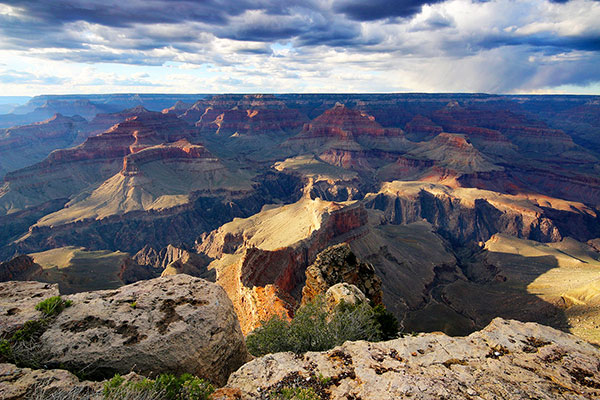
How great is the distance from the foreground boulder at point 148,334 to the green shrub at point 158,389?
0.87m

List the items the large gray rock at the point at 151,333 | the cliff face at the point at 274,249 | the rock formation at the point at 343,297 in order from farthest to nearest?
the cliff face at the point at 274,249 < the rock formation at the point at 343,297 < the large gray rock at the point at 151,333

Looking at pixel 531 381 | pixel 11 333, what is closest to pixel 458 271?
pixel 531 381

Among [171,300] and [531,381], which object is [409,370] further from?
[171,300]

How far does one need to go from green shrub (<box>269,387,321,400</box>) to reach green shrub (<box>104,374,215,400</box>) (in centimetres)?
248

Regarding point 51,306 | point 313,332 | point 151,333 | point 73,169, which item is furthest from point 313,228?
point 73,169

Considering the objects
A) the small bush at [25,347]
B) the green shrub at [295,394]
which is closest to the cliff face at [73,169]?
the small bush at [25,347]

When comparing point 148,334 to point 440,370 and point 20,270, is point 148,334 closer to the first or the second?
point 440,370

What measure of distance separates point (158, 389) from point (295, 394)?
4874 millimetres

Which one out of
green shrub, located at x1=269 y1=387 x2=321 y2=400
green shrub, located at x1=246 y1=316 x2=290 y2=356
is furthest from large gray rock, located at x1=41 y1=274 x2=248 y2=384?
green shrub, located at x1=246 y1=316 x2=290 y2=356

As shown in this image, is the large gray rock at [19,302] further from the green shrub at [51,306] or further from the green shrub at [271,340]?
the green shrub at [271,340]

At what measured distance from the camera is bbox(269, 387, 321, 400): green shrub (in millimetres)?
11164

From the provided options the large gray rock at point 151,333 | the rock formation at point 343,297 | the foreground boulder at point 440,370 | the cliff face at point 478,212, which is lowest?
the cliff face at point 478,212

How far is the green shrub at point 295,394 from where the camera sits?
11.2 meters

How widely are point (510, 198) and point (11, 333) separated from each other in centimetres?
16580
